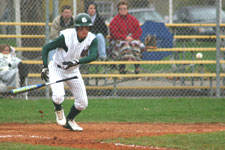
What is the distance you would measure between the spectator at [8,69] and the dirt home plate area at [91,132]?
7.76 feet

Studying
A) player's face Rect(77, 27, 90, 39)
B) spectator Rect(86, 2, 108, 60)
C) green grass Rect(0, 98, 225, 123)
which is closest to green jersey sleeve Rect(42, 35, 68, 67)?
A: player's face Rect(77, 27, 90, 39)

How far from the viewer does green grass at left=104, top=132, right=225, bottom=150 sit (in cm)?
612

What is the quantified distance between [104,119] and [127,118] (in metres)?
0.45

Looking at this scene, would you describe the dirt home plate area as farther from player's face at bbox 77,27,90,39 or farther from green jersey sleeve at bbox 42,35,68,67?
player's face at bbox 77,27,90,39

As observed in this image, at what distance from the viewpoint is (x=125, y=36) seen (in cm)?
1133

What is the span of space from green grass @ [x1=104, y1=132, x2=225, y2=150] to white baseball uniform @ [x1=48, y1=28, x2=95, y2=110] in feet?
4.18

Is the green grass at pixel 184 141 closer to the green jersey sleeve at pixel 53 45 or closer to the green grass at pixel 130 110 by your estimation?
the green jersey sleeve at pixel 53 45

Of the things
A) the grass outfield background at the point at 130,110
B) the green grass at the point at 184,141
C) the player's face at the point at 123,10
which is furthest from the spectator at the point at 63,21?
the green grass at the point at 184,141

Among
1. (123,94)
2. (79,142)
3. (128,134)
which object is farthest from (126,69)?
(79,142)

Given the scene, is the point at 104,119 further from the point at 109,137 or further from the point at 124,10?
the point at 124,10

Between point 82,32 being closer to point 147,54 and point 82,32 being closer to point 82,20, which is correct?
point 82,20

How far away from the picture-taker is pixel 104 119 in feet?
30.1

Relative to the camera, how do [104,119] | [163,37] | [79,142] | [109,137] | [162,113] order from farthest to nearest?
[163,37]
[162,113]
[104,119]
[109,137]
[79,142]

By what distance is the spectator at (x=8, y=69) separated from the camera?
10.7 m
